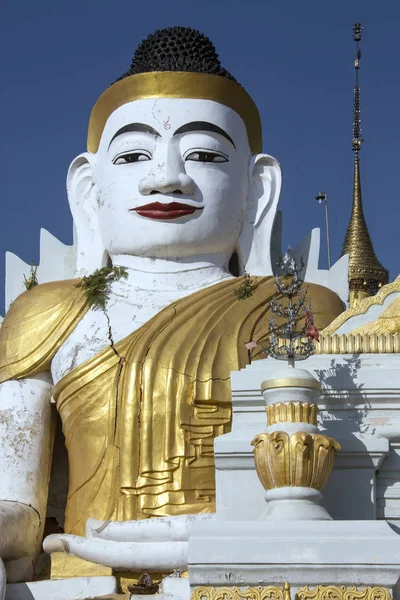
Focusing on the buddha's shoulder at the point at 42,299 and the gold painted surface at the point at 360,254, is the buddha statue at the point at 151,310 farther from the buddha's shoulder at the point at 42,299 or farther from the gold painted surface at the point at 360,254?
the gold painted surface at the point at 360,254

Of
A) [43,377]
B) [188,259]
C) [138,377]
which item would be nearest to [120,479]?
[138,377]

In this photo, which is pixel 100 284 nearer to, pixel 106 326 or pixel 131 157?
pixel 106 326

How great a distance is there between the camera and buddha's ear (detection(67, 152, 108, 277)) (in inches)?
408

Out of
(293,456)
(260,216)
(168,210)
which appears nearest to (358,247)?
(260,216)

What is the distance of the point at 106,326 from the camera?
945cm

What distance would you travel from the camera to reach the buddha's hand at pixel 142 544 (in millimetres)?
7965

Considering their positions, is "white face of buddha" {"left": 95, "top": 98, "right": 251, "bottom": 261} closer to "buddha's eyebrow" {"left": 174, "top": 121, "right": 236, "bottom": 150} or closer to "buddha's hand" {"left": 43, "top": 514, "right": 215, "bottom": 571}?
"buddha's eyebrow" {"left": 174, "top": 121, "right": 236, "bottom": 150}

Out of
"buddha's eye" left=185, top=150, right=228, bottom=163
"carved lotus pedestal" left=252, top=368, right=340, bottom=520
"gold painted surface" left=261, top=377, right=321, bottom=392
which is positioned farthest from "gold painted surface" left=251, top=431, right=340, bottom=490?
"buddha's eye" left=185, top=150, right=228, bottom=163

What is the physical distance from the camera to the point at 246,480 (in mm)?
7156

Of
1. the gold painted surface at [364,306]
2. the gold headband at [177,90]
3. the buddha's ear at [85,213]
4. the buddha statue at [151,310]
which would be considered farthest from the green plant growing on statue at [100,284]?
the gold painted surface at [364,306]

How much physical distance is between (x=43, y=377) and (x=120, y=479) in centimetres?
141

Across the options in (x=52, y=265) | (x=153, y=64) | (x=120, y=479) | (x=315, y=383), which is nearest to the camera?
(x=315, y=383)

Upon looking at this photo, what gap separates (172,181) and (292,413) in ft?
11.4

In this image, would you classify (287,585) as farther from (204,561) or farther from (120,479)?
(120,479)
